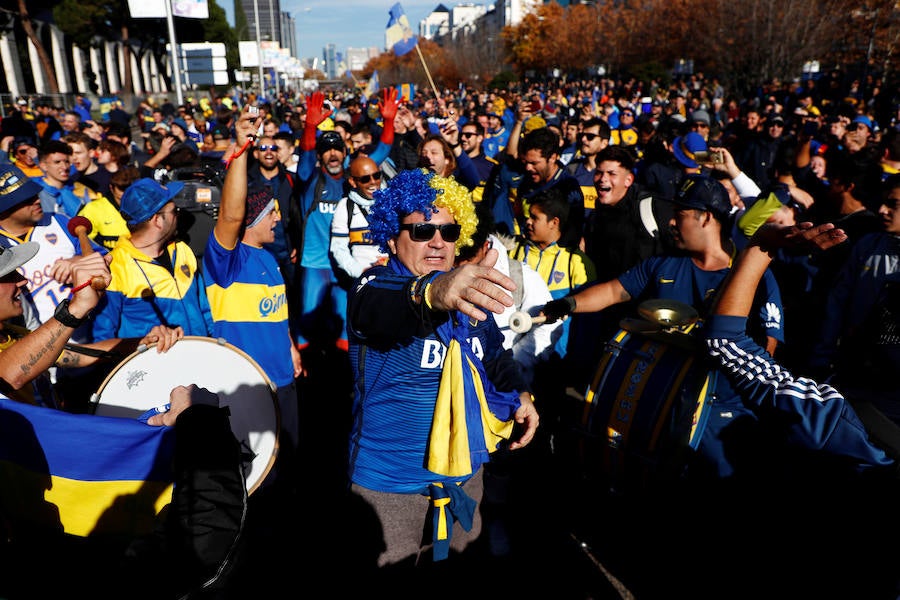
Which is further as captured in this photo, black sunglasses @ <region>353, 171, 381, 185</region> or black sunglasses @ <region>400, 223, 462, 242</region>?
black sunglasses @ <region>353, 171, 381, 185</region>

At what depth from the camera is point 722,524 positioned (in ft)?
9.50

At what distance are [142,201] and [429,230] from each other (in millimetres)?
2155

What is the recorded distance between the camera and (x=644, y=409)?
2916 millimetres

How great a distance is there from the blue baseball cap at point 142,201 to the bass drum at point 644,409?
2756 millimetres

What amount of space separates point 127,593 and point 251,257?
241 centimetres

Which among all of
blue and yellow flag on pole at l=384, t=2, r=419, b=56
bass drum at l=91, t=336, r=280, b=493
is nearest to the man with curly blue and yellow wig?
bass drum at l=91, t=336, r=280, b=493

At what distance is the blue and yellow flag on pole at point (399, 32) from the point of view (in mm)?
13203

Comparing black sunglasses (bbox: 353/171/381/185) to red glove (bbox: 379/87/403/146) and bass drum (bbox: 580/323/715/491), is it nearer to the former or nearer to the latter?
red glove (bbox: 379/87/403/146)

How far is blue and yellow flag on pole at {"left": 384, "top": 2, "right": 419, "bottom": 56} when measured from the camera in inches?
520

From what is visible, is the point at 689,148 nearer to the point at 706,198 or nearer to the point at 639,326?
the point at 706,198

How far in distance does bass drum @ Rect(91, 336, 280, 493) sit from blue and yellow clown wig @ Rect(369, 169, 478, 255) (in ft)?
Result: 3.09

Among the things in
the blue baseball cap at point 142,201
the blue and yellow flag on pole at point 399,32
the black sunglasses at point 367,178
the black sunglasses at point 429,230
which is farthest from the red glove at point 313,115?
the blue and yellow flag on pole at point 399,32

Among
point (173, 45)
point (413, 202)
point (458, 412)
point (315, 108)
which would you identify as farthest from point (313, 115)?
point (173, 45)

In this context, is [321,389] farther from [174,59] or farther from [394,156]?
[174,59]
